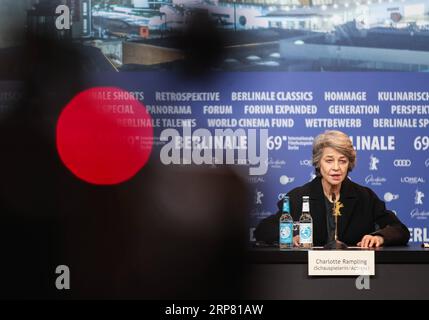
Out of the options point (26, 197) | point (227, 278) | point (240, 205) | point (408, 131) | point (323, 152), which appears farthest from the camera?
point (408, 131)

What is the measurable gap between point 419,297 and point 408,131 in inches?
85.9

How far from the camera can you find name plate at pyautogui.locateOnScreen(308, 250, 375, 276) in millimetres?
2658

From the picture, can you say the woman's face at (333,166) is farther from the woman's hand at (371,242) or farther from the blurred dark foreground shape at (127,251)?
the blurred dark foreground shape at (127,251)

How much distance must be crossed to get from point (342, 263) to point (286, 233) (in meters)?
0.49

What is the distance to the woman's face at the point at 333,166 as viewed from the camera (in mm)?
3717

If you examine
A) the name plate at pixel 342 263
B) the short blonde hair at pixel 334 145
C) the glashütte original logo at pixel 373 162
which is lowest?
the name plate at pixel 342 263

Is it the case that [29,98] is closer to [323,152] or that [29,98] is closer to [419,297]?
[323,152]

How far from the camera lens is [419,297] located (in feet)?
8.71

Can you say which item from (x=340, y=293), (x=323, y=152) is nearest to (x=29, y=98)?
(x=323, y=152)

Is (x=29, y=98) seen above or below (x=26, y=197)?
above

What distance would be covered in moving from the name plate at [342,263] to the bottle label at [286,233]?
0.43 m

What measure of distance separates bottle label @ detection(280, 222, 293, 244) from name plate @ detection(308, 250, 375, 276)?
427mm

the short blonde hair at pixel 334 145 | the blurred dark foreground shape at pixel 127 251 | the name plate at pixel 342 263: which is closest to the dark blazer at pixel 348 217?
the short blonde hair at pixel 334 145

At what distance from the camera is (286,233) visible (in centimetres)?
312
